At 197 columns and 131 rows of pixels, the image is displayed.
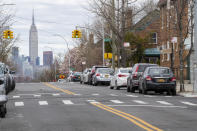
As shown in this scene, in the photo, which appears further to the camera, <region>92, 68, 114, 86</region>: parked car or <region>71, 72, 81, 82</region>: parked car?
<region>71, 72, 81, 82</region>: parked car

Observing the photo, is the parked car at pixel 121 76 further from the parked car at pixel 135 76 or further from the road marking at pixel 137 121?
the road marking at pixel 137 121

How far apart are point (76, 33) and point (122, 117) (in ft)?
120

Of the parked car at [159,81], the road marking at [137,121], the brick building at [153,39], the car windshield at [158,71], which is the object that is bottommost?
the road marking at [137,121]

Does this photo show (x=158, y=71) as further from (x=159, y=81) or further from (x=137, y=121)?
(x=137, y=121)

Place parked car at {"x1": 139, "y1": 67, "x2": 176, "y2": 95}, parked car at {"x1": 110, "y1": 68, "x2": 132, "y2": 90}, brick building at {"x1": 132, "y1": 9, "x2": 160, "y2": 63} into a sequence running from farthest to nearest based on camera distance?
brick building at {"x1": 132, "y1": 9, "x2": 160, "y2": 63} < parked car at {"x1": 110, "y1": 68, "x2": 132, "y2": 90} < parked car at {"x1": 139, "y1": 67, "x2": 176, "y2": 95}

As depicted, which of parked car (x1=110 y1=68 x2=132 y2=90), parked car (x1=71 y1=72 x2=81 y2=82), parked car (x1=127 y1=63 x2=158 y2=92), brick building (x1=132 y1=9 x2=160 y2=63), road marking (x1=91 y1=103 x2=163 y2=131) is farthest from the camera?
brick building (x1=132 y1=9 x2=160 y2=63)

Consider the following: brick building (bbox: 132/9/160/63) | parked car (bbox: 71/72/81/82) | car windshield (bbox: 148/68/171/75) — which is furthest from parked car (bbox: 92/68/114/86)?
brick building (bbox: 132/9/160/63)

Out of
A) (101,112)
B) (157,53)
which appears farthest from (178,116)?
(157,53)

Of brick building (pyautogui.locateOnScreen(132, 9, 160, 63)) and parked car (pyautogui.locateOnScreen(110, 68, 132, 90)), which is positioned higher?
brick building (pyautogui.locateOnScreen(132, 9, 160, 63))

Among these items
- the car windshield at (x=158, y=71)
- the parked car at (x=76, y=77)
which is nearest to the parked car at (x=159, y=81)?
the car windshield at (x=158, y=71)

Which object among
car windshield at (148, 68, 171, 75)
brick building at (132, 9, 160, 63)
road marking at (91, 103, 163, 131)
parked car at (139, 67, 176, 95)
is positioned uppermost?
brick building at (132, 9, 160, 63)

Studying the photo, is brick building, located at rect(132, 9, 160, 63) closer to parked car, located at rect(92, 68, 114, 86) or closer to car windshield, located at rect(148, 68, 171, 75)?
parked car, located at rect(92, 68, 114, 86)

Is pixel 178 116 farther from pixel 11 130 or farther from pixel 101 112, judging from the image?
pixel 11 130

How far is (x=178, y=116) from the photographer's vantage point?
578 inches
